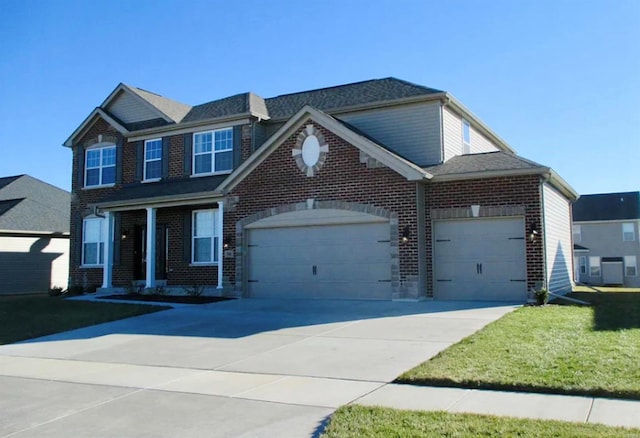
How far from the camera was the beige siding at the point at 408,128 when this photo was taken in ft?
61.2

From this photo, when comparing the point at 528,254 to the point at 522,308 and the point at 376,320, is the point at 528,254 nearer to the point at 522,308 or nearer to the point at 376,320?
the point at 522,308

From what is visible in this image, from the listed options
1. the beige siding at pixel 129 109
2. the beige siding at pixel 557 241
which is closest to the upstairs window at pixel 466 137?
the beige siding at pixel 557 241

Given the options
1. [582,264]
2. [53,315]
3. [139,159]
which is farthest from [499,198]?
[582,264]

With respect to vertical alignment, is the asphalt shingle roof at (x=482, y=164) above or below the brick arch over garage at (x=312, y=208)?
above

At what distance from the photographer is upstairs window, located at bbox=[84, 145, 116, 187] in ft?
80.5

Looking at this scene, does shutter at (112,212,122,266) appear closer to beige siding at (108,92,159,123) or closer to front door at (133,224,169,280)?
front door at (133,224,169,280)

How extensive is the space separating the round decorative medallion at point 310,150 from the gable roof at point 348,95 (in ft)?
9.18

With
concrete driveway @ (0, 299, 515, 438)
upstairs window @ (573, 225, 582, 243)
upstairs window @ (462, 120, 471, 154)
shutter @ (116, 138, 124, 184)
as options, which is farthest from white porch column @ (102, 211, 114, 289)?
upstairs window @ (573, 225, 582, 243)

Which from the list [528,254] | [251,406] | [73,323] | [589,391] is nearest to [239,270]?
[73,323]

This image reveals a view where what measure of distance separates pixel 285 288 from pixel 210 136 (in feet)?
24.2

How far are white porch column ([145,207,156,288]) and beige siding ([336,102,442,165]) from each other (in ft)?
26.1

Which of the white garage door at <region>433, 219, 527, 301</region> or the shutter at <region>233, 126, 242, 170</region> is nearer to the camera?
the white garage door at <region>433, 219, 527, 301</region>

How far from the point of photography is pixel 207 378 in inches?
330

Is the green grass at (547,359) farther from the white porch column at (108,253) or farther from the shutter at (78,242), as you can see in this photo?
the shutter at (78,242)
